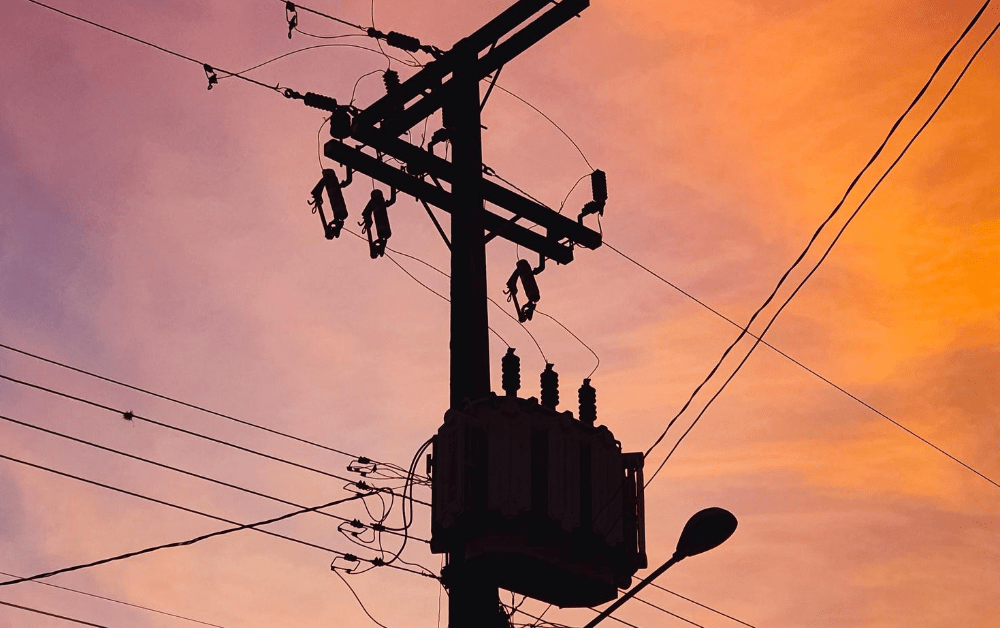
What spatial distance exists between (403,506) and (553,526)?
8.78ft

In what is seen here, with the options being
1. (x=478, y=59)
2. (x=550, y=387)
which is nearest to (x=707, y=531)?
(x=550, y=387)

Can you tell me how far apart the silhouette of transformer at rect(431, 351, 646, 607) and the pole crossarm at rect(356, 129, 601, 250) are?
2584mm

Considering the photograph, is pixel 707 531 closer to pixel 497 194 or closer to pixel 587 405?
pixel 587 405

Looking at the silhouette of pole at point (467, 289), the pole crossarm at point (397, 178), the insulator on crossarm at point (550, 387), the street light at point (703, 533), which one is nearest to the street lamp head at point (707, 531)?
the street light at point (703, 533)

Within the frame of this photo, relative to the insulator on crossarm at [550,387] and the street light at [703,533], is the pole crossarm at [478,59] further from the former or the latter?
the street light at [703,533]

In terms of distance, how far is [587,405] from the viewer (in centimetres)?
1473

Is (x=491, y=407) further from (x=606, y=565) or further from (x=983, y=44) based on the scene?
(x=983, y=44)

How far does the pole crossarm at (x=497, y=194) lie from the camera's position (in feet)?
52.0

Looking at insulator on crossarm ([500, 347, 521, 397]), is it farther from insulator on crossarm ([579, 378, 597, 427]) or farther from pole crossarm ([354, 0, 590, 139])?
pole crossarm ([354, 0, 590, 139])

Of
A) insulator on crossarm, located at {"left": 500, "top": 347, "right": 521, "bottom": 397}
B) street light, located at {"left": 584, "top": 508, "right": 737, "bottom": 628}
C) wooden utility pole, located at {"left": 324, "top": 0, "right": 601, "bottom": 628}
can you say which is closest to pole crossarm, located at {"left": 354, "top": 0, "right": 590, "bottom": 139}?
wooden utility pole, located at {"left": 324, "top": 0, "right": 601, "bottom": 628}

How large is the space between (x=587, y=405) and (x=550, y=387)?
45cm

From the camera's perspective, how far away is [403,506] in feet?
51.9

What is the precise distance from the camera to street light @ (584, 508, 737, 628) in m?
12.8

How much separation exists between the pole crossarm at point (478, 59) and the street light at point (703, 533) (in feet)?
18.9
